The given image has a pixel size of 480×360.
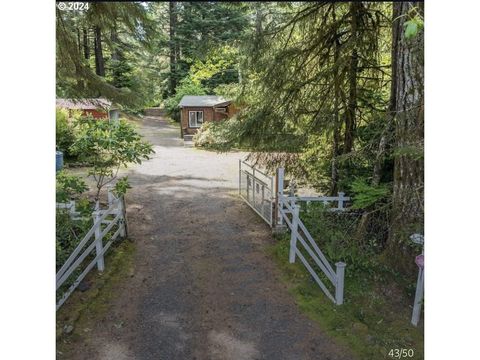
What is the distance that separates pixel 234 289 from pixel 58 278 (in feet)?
6.21

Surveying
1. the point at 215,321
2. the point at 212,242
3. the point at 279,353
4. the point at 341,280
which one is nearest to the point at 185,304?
the point at 215,321

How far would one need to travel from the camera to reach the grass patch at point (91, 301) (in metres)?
3.67

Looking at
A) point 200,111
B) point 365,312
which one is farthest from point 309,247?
point 200,111

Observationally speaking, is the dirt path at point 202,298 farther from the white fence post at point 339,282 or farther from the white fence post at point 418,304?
the white fence post at point 418,304

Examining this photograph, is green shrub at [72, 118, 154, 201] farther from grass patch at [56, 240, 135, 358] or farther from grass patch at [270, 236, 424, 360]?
grass patch at [270, 236, 424, 360]

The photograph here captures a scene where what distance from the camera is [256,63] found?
21.4 feet

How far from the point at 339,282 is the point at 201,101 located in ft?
51.6

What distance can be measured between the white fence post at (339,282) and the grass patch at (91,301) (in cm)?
241

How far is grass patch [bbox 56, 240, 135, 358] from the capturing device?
12.0 feet

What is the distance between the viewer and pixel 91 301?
4348 mm

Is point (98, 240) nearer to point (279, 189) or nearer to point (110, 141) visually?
point (110, 141)

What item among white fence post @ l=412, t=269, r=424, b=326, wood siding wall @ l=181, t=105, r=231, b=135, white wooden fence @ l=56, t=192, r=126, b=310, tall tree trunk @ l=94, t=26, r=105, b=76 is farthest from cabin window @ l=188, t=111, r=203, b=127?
white fence post @ l=412, t=269, r=424, b=326

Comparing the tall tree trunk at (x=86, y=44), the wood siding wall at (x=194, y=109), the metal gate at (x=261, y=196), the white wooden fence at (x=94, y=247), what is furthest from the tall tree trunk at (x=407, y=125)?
the wood siding wall at (x=194, y=109)

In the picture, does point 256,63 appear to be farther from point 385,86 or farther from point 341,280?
point 341,280
